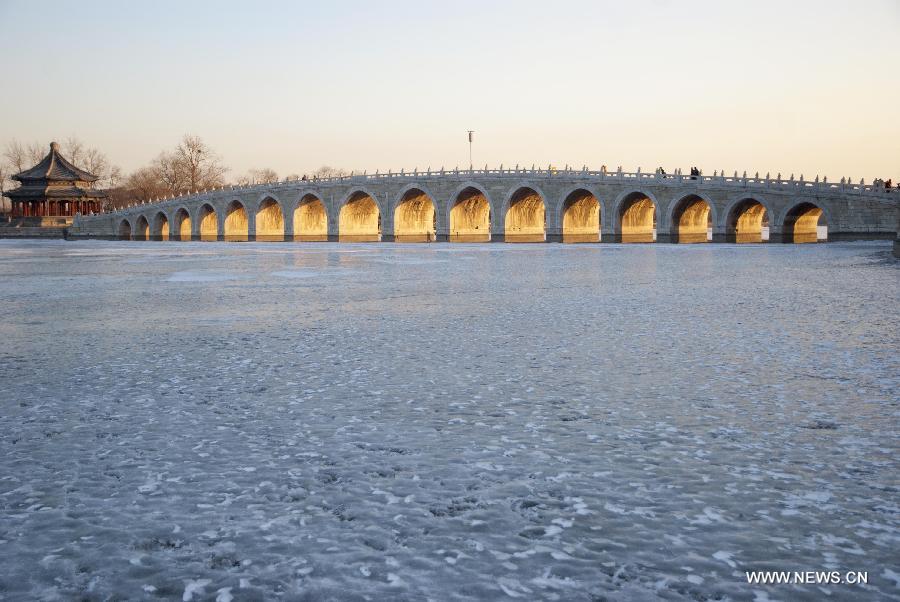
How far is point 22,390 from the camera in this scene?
6.80 m

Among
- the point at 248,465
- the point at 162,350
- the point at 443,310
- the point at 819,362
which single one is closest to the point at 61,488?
the point at 248,465

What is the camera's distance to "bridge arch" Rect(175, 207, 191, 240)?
8274cm

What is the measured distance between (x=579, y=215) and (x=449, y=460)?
188 feet

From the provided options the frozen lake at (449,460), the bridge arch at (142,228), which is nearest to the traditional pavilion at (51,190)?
the bridge arch at (142,228)

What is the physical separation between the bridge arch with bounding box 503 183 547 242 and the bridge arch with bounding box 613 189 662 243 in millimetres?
5978

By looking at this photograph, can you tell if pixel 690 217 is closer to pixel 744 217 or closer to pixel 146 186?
pixel 744 217

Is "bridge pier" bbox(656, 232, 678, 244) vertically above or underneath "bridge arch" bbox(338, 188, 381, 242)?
underneath

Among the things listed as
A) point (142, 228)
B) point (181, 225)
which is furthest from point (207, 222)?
point (142, 228)

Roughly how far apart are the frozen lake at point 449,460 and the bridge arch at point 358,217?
59297 millimetres

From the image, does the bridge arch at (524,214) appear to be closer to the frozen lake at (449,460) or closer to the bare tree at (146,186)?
the frozen lake at (449,460)

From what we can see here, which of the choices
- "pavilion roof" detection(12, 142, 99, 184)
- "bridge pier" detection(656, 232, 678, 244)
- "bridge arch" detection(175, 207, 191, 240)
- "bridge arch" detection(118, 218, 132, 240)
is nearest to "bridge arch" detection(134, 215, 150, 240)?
"bridge arch" detection(118, 218, 132, 240)

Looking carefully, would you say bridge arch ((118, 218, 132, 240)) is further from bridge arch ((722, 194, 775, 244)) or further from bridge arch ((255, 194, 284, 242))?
bridge arch ((722, 194, 775, 244))

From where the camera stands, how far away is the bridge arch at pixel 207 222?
80312 mm

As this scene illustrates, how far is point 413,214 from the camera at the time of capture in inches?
2709
